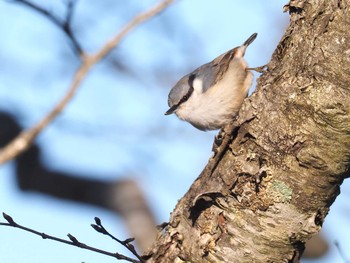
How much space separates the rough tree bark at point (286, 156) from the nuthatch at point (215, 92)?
119cm

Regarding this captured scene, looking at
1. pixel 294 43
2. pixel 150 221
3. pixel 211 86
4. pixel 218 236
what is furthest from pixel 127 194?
pixel 294 43

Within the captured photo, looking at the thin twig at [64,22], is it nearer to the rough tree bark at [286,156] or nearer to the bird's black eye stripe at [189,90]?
the bird's black eye stripe at [189,90]

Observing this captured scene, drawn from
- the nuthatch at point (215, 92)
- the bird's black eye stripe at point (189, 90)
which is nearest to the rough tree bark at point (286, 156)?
the nuthatch at point (215, 92)

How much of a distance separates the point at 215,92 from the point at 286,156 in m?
1.60

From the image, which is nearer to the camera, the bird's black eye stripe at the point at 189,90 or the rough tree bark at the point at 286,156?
the rough tree bark at the point at 286,156

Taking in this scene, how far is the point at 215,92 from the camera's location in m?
3.43

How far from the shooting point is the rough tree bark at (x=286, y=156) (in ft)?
5.82

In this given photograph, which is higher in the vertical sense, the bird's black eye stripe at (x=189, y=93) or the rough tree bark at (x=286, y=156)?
the bird's black eye stripe at (x=189, y=93)

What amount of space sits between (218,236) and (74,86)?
55.0 inches

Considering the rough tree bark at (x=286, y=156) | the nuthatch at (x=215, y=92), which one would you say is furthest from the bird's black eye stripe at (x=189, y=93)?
the rough tree bark at (x=286, y=156)

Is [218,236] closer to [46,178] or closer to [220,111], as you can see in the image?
[220,111]

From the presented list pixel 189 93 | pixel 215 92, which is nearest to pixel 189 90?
pixel 189 93

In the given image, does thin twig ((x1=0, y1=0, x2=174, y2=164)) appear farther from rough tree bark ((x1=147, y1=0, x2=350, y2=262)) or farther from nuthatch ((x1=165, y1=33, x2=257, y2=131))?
rough tree bark ((x1=147, y1=0, x2=350, y2=262))

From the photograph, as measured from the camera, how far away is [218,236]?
6.63ft
